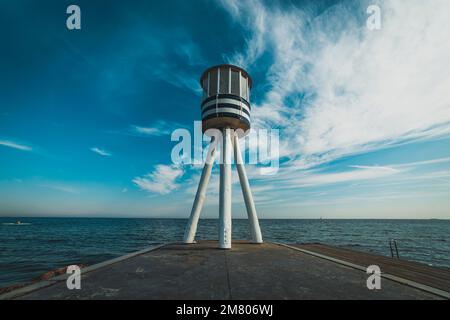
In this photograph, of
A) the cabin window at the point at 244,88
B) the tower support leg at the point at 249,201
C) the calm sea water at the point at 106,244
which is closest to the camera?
the tower support leg at the point at 249,201

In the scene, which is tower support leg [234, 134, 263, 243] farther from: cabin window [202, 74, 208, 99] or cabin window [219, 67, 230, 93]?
cabin window [202, 74, 208, 99]

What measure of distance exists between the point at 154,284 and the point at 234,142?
42.1 ft

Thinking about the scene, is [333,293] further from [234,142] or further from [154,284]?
[234,142]

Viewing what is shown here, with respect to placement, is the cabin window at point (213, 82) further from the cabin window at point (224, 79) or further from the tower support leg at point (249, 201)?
the tower support leg at point (249, 201)

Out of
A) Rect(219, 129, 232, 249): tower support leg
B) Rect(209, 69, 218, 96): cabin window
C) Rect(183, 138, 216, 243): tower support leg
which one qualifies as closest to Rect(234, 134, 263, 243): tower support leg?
Rect(219, 129, 232, 249): tower support leg

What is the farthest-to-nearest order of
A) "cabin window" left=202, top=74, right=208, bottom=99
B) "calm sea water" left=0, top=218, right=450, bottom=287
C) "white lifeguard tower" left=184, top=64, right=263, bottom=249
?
"calm sea water" left=0, top=218, right=450, bottom=287
"cabin window" left=202, top=74, right=208, bottom=99
"white lifeguard tower" left=184, top=64, right=263, bottom=249

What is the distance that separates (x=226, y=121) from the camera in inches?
648

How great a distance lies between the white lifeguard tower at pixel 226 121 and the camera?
1598 cm

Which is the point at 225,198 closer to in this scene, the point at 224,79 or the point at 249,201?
the point at 249,201

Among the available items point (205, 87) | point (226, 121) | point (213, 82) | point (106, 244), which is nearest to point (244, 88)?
point (213, 82)

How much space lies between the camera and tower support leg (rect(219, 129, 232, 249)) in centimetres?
1390

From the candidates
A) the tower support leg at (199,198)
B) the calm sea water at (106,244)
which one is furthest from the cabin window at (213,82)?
the calm sea water at (106,244)
